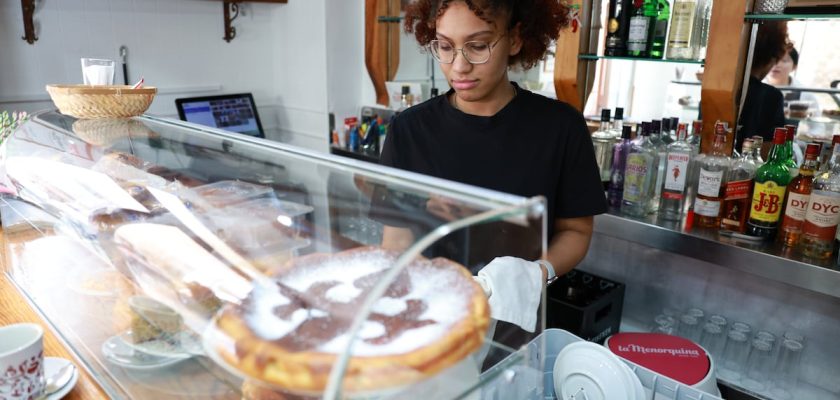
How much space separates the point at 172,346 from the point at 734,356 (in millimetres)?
1877

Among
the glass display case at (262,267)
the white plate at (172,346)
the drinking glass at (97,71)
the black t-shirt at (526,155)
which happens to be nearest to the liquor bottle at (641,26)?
the black t-shirt at (526,155)

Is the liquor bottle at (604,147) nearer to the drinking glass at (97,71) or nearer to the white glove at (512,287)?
the white glove at (512,287)

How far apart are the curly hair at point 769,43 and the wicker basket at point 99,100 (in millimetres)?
1894

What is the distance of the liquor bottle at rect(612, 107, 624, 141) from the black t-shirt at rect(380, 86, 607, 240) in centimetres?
76

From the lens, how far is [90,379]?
3.15 ft

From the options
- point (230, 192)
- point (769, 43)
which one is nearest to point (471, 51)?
point (230, 192)

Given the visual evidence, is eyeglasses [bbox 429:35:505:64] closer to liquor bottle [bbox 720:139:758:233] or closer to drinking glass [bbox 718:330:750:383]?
liquor bottle [bbox 720:139:758:233]

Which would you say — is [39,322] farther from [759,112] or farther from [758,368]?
[759,112]

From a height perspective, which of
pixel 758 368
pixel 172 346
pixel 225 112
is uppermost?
pixel 225 112

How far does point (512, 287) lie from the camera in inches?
29.0

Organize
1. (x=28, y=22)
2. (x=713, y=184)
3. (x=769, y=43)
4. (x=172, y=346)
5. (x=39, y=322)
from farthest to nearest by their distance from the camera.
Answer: (x=28, y=22) → (x=769, y=43) → (x=713, y=184) → (x=39, y=322) → (x=172, y=346)

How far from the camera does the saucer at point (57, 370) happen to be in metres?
0.89

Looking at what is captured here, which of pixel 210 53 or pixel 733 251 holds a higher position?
pixel 210 53

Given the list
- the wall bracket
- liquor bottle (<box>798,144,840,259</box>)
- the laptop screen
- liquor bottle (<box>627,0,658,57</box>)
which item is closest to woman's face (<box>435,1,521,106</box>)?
liquor bottle (<box>627,0,658,57</box>)
